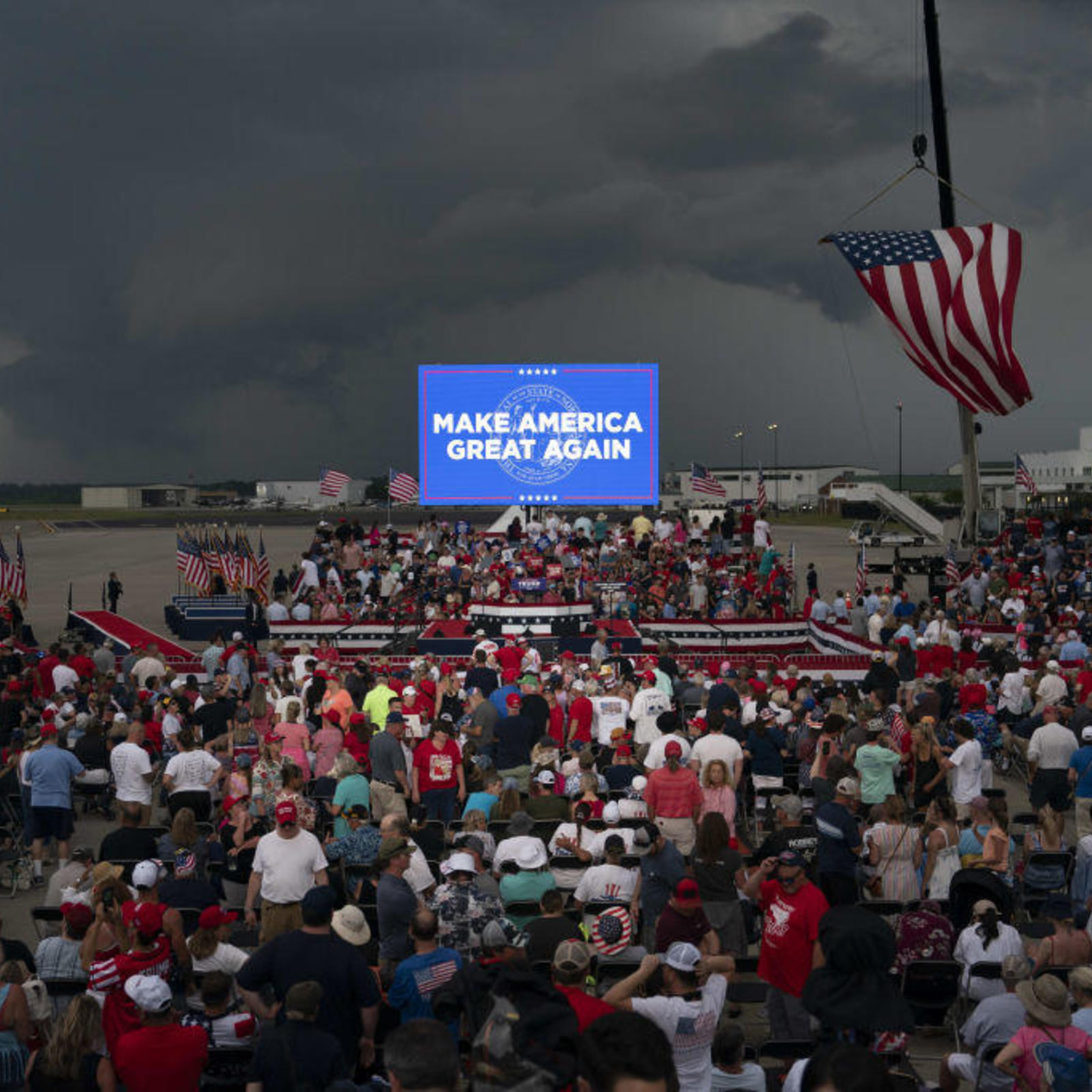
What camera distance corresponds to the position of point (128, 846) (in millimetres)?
8930

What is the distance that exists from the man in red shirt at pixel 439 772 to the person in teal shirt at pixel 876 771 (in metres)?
3.77

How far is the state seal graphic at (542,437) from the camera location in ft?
131

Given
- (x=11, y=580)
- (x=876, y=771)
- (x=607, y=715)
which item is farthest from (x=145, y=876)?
(x=11, y=580)

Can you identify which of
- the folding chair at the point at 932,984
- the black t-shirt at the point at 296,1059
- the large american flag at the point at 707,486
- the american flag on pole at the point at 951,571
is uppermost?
the large american flag at the point at 707,486

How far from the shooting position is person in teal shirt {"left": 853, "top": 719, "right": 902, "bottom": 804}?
10344mm

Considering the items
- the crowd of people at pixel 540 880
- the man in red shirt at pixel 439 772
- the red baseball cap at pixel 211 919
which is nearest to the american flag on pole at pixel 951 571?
the crowd of people at pixel 540 880

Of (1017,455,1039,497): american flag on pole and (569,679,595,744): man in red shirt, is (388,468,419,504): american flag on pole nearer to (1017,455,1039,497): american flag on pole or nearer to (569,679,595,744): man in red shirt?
(1017,455,1039,497): american flag on pole

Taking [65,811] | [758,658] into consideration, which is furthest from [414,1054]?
[758,658]

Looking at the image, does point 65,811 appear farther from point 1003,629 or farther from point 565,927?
point 1003,629

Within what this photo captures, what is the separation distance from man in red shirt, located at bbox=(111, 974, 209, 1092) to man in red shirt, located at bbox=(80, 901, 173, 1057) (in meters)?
0.11

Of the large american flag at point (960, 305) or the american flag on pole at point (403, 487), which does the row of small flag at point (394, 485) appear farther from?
the large american flag at point (960, 305)

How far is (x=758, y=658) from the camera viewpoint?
25672 mm

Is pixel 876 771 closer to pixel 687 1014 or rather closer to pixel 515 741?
pixel 515 741

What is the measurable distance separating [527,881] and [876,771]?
429 cm
